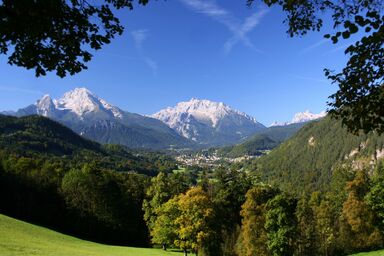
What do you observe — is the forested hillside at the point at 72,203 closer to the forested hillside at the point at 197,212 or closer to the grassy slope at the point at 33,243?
the forested hillside at the point at 197,212

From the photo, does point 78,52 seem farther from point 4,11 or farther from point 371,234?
point 371,234

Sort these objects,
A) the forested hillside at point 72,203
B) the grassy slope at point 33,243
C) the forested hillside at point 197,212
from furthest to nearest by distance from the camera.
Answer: the forested hillside at point 72,203 < the forested hillside at point 197,212 < the grassy slope at point 33,243

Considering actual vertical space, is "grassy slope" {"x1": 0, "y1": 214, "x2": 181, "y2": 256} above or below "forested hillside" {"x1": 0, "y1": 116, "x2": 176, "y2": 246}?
below

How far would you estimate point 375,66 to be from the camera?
9.83 m

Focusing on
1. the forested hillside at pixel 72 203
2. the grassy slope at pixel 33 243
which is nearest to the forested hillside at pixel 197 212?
the forested hillside at pixel 72 203

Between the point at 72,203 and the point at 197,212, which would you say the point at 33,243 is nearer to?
the point at 197,212

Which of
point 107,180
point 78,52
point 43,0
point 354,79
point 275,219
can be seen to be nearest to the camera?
point 43,0

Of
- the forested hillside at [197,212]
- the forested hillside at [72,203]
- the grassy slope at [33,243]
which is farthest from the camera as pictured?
the forested hillside at [72,203]

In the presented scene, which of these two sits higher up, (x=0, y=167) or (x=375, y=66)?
(x=0, y=167)

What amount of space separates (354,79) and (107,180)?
292ft

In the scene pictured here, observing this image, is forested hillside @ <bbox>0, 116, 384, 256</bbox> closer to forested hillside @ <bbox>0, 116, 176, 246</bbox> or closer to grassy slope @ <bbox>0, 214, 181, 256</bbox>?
forested hillside @ <bbox>0, 116, 176, 246</bbox>

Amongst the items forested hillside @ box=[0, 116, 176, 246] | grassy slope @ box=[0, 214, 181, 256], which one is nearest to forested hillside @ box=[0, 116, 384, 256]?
forested hillside @ box=[0, 116, 176, 246]

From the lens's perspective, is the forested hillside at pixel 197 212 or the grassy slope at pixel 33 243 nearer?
the grassy slope at pixel 33 243

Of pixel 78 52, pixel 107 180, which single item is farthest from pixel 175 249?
pixel 78 52
